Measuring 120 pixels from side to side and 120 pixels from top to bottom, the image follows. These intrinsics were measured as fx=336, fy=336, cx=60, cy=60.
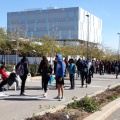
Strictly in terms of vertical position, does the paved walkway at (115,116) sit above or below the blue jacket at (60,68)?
below

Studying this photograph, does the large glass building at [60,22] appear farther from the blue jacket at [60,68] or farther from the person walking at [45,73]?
the blue jacket at [60,68]

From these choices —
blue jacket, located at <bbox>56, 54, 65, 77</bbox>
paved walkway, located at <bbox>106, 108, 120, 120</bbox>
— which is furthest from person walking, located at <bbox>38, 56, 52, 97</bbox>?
paved walkway, located at <bbox>106, 108, 120, 120</bbox>

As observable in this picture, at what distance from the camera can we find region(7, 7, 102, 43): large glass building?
11406 cm

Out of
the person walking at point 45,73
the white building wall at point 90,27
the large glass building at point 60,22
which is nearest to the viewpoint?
the person walking at point 45,73

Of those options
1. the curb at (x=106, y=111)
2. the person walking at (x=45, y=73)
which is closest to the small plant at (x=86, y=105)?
the curb at (x=106, y=111)

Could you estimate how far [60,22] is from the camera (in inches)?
4665

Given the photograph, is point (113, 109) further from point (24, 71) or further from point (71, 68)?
point (71, 68)

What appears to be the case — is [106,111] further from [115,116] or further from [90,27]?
[90,27]

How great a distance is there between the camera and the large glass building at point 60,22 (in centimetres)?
11406

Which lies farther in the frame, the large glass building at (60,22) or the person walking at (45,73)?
the large glass building at (60,22)

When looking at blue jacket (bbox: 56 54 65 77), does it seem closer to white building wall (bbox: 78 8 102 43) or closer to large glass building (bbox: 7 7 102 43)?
large glass building (bbox: 7 7 102 43)

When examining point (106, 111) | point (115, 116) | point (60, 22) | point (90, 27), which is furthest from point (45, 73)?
point (90, 27)

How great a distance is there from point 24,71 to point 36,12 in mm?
111027

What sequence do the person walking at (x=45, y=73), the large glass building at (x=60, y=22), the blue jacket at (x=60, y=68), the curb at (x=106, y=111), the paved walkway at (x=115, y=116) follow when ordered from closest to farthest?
the curb at (x=106, y=111)
the paved walkway at (x=115, y=116)
the blue jacket at (x=60, y=68)
the person walking at (x=45, y=73)
the large glass building at (x=60, y=22)
